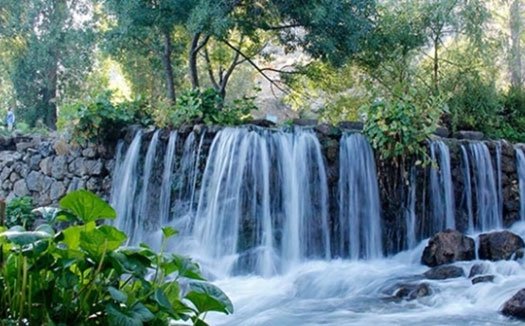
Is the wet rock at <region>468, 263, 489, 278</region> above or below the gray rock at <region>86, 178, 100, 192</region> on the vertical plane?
below

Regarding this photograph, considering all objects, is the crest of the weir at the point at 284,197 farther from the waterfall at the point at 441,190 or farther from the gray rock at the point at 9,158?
the gray rock at the point at 9,158

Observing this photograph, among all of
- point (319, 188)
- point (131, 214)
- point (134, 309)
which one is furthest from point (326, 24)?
point (134, 309)

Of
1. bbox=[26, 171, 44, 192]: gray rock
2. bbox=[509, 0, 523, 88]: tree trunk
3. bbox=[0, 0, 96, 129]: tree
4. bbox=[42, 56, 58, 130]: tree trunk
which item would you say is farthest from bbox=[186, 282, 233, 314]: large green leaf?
bbox=[509, 0, 523, 88]: tree trunk

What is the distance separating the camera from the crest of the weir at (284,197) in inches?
257

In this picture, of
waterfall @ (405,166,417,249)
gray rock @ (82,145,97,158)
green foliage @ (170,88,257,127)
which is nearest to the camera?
waterfall @ (405,166,417,249)

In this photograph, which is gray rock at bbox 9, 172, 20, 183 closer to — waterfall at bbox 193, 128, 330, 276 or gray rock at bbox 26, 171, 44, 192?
gray rock at bbox 26, 171, 44, 192

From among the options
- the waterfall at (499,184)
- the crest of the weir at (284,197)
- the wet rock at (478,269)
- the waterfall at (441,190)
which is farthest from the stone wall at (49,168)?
the waterfall at (499,184)

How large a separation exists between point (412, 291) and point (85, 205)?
3.83m

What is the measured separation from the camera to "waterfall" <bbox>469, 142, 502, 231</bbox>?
24.0 ft

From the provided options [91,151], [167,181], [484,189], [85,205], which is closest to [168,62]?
[91,151]

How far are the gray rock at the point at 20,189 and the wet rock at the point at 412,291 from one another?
5822 millimetres

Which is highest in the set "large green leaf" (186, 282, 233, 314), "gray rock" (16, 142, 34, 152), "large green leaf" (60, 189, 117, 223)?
"gray rock" (16, 142, 34, 152)

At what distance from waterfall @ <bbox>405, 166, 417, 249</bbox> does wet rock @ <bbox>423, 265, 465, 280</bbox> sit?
143 centimetres

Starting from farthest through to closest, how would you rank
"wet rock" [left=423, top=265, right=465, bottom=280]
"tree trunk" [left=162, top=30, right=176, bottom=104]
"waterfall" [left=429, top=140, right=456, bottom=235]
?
"tree trunk" [left=162, top=30, right=176, bottom=104]
"waterfall" [left=429, top=140, right=456, bottom=235]
"wet rock" [left=423, top=265, right=465, bottom=280]
